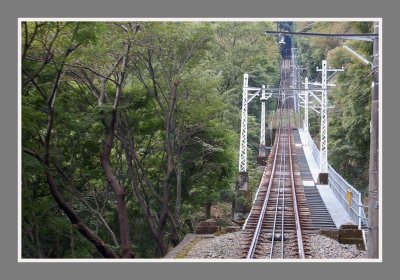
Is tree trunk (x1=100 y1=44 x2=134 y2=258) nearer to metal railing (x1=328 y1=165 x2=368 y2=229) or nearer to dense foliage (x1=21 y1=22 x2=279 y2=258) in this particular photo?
dense foliage (x1=21 y1=22 x2=279 y2=258)

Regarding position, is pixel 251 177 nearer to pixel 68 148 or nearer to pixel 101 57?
pixel 68 148

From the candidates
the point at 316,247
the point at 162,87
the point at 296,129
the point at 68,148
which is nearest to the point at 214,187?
the point at 162,87

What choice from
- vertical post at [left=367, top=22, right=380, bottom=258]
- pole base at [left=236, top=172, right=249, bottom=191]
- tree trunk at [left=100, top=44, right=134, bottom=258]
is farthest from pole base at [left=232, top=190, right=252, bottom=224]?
vertical post at [left=367, top=22, right=380, bottom=258]

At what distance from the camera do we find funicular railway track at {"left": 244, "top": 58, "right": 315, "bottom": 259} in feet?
39.8

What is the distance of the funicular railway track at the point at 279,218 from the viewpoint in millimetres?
12119

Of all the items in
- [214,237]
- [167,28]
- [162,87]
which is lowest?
[214,237]

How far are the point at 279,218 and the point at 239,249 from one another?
3.56m

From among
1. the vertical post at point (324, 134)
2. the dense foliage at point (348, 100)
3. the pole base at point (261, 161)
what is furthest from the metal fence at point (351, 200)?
the pole base at point (261, 161)

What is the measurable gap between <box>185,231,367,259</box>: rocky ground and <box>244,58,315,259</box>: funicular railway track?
215 mm

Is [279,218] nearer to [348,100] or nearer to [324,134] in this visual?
[324,134]

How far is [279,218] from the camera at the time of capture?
15602 millimetres

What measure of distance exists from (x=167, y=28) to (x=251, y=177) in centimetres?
1094

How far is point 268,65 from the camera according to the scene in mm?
25312

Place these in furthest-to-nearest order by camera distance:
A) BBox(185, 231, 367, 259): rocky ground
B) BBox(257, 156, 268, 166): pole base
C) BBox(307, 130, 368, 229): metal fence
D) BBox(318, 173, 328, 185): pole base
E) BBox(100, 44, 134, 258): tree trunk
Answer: BBox(257, 156, 268, 166): pole base → BBox(318, 173, 328, 185): pole base → BBox(307, 130, 368, 229): metal fence → BBox(100, 44, 134, 258): tree trunk → BBox(185, 231, 367, 259): rocky ground
